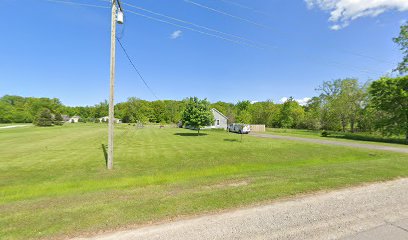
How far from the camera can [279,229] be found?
4480 mm

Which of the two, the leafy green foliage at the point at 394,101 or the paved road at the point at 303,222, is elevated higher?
the leafy green foliage at the point at 394,101

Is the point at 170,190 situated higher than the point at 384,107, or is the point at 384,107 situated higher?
the point at 384,107

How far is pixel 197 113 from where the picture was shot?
3231cm

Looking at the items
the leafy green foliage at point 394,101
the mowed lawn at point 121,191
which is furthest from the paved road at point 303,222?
the leafy green foliage at point 394,101

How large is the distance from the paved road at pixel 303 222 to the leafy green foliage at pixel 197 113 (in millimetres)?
26473

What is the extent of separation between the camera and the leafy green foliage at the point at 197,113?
32.4 meters

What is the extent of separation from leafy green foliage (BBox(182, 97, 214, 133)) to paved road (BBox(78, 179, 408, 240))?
2647 centimetres

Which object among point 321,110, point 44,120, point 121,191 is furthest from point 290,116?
point 44,120

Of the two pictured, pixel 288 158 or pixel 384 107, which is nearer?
pixel 288 158

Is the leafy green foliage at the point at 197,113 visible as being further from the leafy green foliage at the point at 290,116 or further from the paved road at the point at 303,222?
the leafy green foliage at the point at 290,116

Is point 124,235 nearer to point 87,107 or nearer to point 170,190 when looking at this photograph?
point 170,190

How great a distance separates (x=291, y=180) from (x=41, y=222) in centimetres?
750

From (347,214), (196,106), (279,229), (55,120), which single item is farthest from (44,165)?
(55,120)

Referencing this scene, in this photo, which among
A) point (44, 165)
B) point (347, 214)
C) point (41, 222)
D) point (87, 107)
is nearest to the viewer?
point (41, 222)
